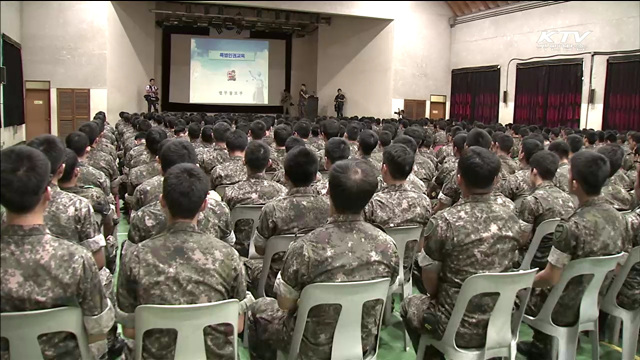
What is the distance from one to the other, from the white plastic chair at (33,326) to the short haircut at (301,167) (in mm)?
1569

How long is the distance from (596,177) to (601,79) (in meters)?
13.8

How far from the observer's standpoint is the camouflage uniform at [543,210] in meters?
3.70

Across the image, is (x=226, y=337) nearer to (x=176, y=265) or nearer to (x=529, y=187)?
(x=176, y=265)

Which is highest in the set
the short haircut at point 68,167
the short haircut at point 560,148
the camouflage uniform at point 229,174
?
the short haircut at point 560,148

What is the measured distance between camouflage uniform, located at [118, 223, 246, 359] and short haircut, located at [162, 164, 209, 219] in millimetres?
55

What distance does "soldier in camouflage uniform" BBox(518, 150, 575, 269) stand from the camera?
3701 millimetres

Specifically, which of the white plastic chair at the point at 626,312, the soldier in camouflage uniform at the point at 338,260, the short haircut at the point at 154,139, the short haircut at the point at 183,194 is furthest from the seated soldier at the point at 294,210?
the short haircut at the point at 154,139

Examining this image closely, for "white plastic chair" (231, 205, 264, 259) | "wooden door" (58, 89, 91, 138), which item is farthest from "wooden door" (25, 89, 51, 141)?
"white plastic chair" (231, 205, 264, 259)

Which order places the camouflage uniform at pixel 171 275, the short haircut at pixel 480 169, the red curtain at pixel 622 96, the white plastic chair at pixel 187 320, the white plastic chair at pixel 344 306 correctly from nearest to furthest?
the white plastic chair at pixel 187 320 < the camouflage uniform at pixel 171 275 < the white plastic chair at pixel 344 306 < the short haircut at pixel 480 169 < the red curtain at pixel 622 96

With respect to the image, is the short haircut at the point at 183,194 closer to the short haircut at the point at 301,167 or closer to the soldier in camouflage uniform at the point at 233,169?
the short haircut at the point at 301,167

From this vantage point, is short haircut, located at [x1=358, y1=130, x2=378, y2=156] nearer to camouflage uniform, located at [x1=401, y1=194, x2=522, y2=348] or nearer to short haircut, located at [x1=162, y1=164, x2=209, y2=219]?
camouflage uniform, located at [x1=401, y1=194, x2=522, y2=348]

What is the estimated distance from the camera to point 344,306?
7.26 ft

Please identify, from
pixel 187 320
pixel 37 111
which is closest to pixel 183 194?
pixel 187 320

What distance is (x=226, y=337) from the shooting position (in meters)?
→ 2.18
